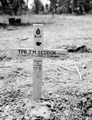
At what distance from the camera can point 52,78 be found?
3.38 m

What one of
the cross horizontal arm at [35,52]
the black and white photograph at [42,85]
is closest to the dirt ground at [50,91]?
the black and white photograph at [42,85]

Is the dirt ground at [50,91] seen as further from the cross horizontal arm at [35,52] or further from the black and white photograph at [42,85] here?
the cross horizontal arm at [35,52]

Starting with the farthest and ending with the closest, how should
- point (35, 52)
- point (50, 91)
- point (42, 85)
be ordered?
point (42, 85) → point (50, 91) → point (35, 52)

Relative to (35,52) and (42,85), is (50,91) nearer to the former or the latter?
(42,85)

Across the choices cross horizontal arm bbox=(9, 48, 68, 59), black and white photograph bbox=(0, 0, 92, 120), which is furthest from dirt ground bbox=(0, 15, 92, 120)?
cross horizontal arm bbox=(9, 48, 68, 59)

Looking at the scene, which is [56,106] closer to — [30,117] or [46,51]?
[30,117]

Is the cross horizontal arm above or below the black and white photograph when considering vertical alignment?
above

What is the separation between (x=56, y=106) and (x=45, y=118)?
322 mm

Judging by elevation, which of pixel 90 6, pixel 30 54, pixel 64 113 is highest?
pixel 90 6

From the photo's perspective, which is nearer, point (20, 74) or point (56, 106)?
point (56, 106)

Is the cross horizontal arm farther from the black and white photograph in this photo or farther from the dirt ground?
the dirt ground

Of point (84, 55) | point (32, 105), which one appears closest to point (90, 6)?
point (84, 55)

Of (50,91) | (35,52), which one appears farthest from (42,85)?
(35,52)

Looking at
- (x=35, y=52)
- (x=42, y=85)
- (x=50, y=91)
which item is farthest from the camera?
(x=42, y=85)
